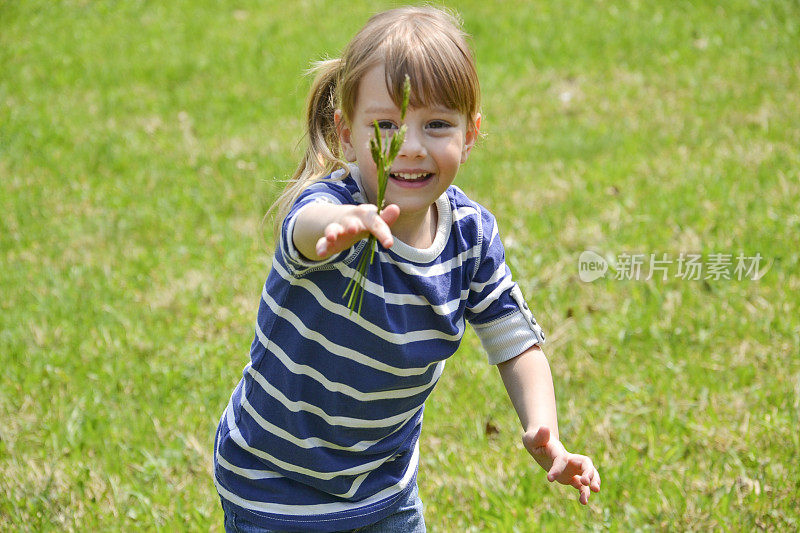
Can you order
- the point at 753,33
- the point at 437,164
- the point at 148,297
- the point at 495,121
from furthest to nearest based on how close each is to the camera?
the point at 753,33
the point at 495,121
the point at 148,297
the point at 437,164

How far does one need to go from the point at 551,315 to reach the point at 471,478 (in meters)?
1.09

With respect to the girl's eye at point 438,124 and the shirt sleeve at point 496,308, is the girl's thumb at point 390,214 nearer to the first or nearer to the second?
the girl's eye at point 438,124

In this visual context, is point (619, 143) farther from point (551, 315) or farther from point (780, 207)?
point (551, 315)

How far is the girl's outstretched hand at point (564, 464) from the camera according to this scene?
1.82 m

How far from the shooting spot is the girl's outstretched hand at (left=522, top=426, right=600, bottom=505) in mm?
1815

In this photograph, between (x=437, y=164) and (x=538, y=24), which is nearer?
(x=437, y=164)

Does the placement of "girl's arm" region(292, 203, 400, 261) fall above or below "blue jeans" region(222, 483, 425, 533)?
above

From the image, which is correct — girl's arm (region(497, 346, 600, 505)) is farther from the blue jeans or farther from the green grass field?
the green grass field

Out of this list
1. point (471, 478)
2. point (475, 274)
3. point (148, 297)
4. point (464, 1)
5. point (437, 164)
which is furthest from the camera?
point (464, 1)

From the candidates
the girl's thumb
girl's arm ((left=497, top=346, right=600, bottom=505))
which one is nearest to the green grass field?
girl's arm ((left=497, top=346, right=600, bottom=505))

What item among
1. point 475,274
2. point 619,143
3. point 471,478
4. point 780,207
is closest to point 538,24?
point 619,143

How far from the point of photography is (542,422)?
6.61 feet

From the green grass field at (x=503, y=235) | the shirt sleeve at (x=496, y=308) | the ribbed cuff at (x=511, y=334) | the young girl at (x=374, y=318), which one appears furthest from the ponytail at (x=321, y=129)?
the green grass field at (x=503, y=235)

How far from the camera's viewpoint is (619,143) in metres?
5.47
